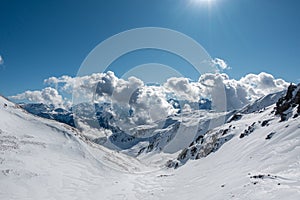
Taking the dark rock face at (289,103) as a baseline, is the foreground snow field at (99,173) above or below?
below

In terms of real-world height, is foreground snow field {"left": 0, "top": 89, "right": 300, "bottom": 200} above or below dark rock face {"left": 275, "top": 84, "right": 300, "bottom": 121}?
below

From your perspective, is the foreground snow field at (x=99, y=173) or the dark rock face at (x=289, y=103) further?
the dark rock face at (x=289, y=103)

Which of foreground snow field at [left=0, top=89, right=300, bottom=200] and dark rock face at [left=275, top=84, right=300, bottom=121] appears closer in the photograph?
foreground snow field at [left=0, top=89, right=300, bottom=200]

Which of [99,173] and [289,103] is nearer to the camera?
[99,173]

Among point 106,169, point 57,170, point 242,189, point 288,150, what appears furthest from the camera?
point 106,169

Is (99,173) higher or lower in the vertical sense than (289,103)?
lower

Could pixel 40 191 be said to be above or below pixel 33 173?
below

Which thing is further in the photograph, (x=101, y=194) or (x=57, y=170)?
(x=57, y=170)

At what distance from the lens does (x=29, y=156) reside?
121 feet

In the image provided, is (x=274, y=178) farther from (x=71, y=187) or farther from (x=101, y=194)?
(x=71, y=187)

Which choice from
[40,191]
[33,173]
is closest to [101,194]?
[40,191]

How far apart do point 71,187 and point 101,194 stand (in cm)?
384

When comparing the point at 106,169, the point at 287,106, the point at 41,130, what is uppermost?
the point at 41,130

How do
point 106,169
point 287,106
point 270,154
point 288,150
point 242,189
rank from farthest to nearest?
point 287,106, point 106,169, point 270,154, point 288,150, point 242,189
